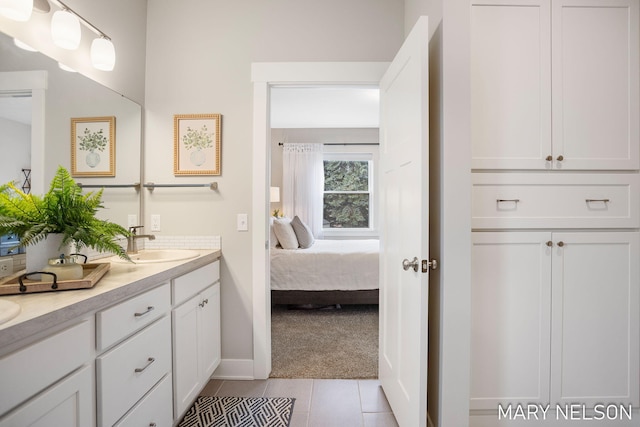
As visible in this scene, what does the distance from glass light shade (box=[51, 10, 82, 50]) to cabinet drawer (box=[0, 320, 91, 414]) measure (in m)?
1.30

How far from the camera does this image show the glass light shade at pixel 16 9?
46.8 inches

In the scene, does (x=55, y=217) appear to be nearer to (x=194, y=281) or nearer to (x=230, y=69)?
(x=194, y=281)

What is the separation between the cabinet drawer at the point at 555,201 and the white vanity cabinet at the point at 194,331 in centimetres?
152

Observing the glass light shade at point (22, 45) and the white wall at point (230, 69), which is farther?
the white wall at point (230, 69)

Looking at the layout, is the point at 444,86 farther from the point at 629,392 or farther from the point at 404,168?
the point at 629,392

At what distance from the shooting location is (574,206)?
1484mm

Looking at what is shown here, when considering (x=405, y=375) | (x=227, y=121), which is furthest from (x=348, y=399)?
(x=227, y=121)

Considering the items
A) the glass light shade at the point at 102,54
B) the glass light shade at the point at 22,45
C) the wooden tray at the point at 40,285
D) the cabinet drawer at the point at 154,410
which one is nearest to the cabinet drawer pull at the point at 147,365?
the cabinet drawer at the point at 154,410

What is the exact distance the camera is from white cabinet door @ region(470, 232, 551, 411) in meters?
1.46

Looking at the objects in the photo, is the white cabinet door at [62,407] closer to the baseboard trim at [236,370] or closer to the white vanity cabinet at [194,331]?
the white vanity cabinet at [194,331]

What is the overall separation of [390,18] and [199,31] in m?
1.33

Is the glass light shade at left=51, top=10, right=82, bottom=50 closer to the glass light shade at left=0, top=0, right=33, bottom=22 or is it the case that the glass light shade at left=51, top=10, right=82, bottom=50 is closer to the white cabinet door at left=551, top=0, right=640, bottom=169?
the glass light shade at left=0, top=0, right=33, bottom=22

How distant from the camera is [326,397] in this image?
6.42 ft

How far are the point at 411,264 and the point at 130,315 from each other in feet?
3.93
